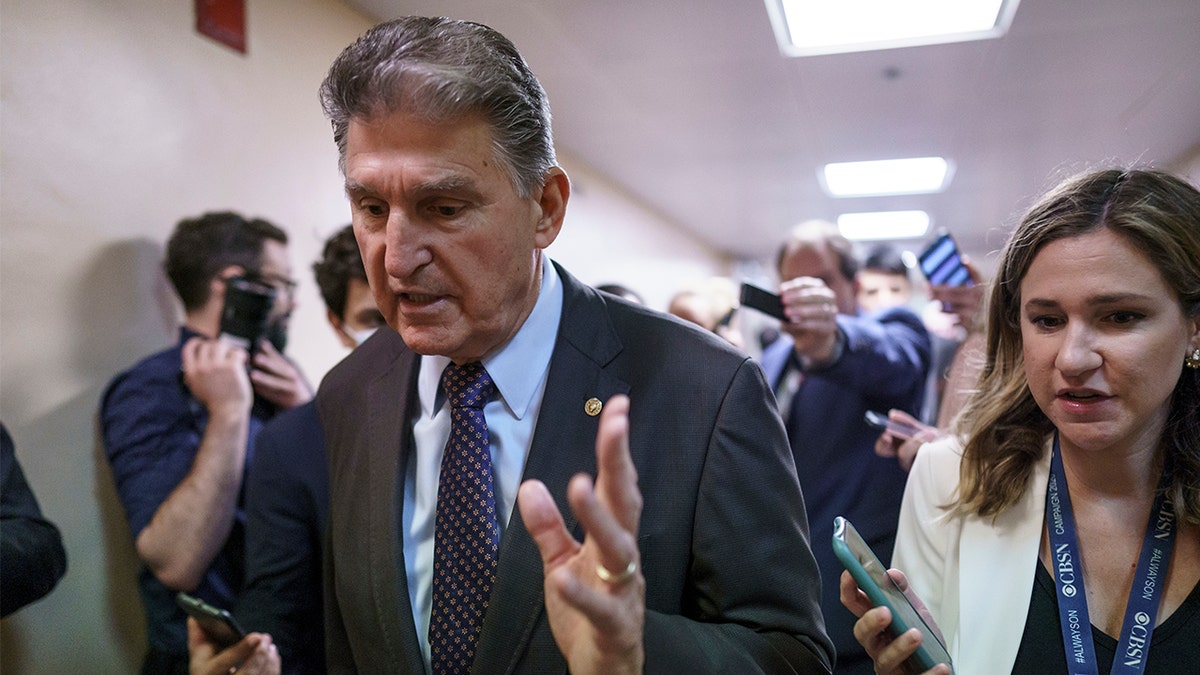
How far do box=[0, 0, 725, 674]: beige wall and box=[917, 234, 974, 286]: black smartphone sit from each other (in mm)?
2213

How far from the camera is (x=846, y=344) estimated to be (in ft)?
8.54

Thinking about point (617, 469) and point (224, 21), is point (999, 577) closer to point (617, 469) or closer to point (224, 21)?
point (617, 469)

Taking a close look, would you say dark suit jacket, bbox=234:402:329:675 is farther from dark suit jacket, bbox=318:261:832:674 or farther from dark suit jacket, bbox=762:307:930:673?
dark suit jacket, bbox=762:307:930:673

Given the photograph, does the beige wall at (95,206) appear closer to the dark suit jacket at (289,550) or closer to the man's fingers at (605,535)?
the dark suit jacket at (289,550)

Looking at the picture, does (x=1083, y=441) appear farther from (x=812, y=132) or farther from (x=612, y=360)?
(x=812, y=132)

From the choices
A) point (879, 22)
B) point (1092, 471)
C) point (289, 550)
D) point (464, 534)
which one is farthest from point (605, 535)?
point (879, 22)

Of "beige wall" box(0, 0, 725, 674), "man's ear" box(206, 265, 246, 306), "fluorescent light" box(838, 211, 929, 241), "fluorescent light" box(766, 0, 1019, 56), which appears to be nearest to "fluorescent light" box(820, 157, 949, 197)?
A: "fluorescent light" box(838, 211, 929, 241)

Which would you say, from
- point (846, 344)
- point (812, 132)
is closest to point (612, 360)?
point (846, 344)

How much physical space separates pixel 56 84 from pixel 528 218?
1.70 metres

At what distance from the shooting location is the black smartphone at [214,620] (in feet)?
4.50

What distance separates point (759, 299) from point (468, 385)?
124 cm

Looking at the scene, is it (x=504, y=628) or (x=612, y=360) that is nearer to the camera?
(x=504, y=628)

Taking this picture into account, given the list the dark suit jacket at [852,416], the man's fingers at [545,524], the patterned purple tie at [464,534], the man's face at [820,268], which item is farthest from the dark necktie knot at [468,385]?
the man's face at [820,268]

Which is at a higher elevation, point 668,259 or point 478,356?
point 668,259
